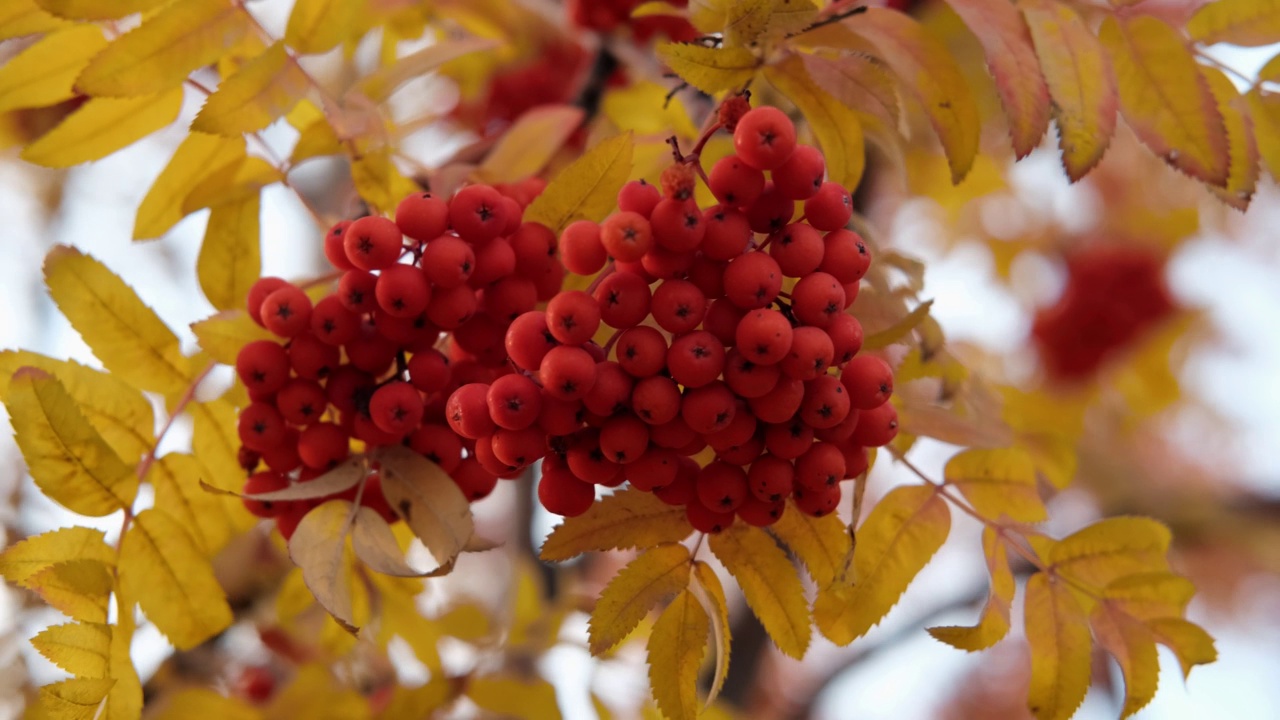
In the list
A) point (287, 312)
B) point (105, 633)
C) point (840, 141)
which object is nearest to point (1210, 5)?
point (840, 141)

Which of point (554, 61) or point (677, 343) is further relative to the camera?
point (554, 61)

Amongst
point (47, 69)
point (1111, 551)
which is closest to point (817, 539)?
point (1111, 551)

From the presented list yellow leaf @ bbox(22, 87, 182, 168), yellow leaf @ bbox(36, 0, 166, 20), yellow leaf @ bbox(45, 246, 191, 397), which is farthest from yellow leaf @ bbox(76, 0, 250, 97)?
yellow leaf @ bbox(45, 246, 191, 397)

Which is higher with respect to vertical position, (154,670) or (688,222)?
(688,222)

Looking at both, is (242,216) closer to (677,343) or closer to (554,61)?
(677,343)

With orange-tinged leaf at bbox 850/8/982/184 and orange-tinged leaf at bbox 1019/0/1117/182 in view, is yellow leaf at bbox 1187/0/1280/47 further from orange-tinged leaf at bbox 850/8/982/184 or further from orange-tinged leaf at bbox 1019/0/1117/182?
orange-tinged leaf at bbox 850/8/982/184
